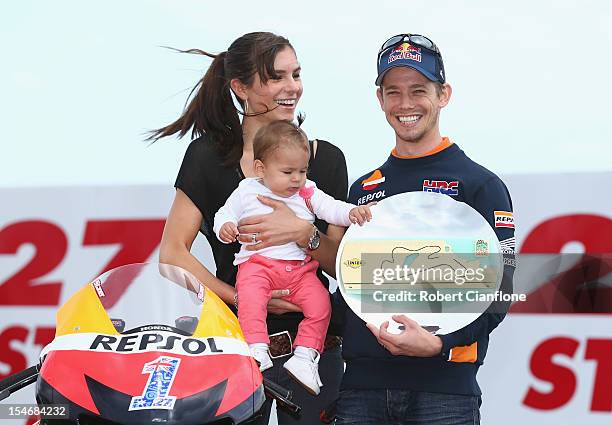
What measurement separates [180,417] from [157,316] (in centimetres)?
36

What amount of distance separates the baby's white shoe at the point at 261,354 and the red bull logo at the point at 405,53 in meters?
0.99

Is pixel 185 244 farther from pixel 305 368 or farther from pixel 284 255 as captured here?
pixel 305 368

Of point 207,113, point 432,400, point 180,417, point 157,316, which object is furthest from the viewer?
point 207,113

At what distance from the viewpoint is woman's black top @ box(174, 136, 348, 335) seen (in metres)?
3.26

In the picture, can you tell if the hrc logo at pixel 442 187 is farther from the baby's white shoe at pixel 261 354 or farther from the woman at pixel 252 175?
the baby's white shoe at pixel 261 354

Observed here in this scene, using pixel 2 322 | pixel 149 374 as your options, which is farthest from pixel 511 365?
pixel 149 374

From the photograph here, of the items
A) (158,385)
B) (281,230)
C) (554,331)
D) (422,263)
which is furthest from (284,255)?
(554,331)

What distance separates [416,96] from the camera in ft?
9.86

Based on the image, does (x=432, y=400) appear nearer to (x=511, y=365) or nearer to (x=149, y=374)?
(x=149, y=374)

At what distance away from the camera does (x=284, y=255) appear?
10.6 feet

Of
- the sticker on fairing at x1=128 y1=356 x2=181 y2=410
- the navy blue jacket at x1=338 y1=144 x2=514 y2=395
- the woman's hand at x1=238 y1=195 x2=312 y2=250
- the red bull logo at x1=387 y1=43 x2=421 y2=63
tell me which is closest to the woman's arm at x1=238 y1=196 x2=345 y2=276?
the woman's hand at x1=238 y1=195 x2=312 y2=250

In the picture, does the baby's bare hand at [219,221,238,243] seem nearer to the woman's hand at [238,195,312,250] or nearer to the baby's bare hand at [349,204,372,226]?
the woman's hand at [238,195,312,250]

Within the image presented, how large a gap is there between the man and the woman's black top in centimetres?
26

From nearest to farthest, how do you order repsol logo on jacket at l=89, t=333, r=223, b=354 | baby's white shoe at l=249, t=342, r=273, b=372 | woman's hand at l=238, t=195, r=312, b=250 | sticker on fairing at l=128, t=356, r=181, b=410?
1. sticker on fairing at l=128, t=356, r=181, b=410
2. repsol logo on jacket at l=89, t=333, r=223, b=354
3. baby's white shoe at l=249, t=342, r=273, b=372
4. woman's hand at l=238, t=195, r=312, b=250
